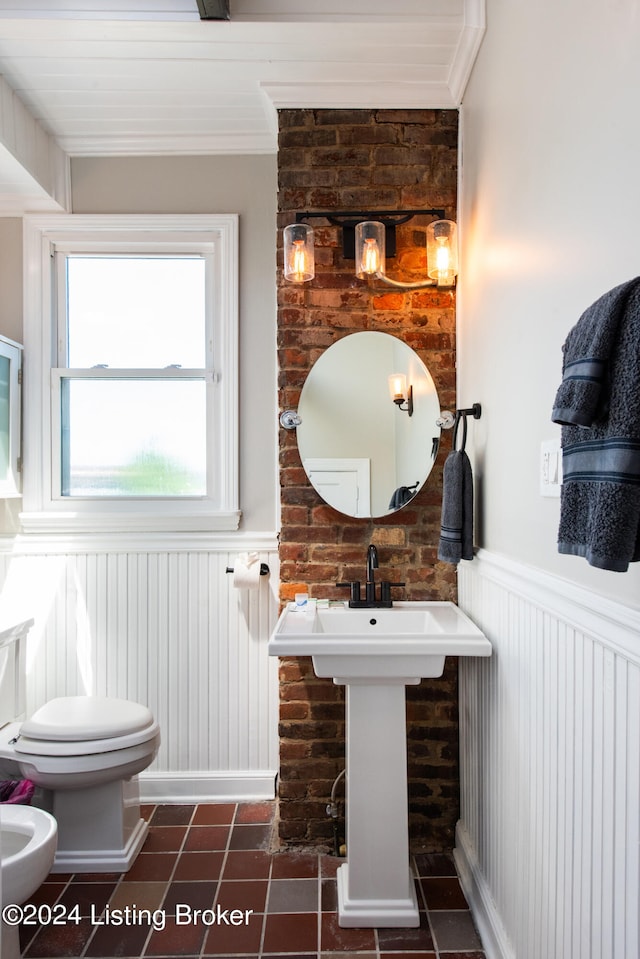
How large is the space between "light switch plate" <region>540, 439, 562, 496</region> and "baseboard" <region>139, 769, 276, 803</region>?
1.78 meters

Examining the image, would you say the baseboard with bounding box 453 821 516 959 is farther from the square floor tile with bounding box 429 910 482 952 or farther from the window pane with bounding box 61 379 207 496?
the window pane with bounding box 61 379 207 496

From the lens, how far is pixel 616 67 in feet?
3.25

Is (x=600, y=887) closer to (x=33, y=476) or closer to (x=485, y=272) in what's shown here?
(x=485, y=272)

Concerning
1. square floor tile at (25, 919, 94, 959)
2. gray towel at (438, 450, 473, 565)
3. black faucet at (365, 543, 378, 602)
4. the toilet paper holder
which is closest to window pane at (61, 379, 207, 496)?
the toilet paper holder

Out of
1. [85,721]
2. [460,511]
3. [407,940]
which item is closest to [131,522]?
[85,721]

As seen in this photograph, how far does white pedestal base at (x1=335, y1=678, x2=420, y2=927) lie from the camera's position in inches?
70.9

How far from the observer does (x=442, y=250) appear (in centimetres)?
208

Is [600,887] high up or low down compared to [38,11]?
down

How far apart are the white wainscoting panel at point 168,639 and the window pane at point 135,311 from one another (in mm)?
797

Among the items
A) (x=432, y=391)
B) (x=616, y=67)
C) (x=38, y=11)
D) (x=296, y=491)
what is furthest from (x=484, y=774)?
(x=38, y=11)

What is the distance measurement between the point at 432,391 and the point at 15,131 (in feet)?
5.66

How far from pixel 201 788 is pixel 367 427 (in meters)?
1.56

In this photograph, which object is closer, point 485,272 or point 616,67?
point 616,67

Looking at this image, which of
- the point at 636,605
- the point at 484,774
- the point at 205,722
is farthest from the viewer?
the point at 205,722
